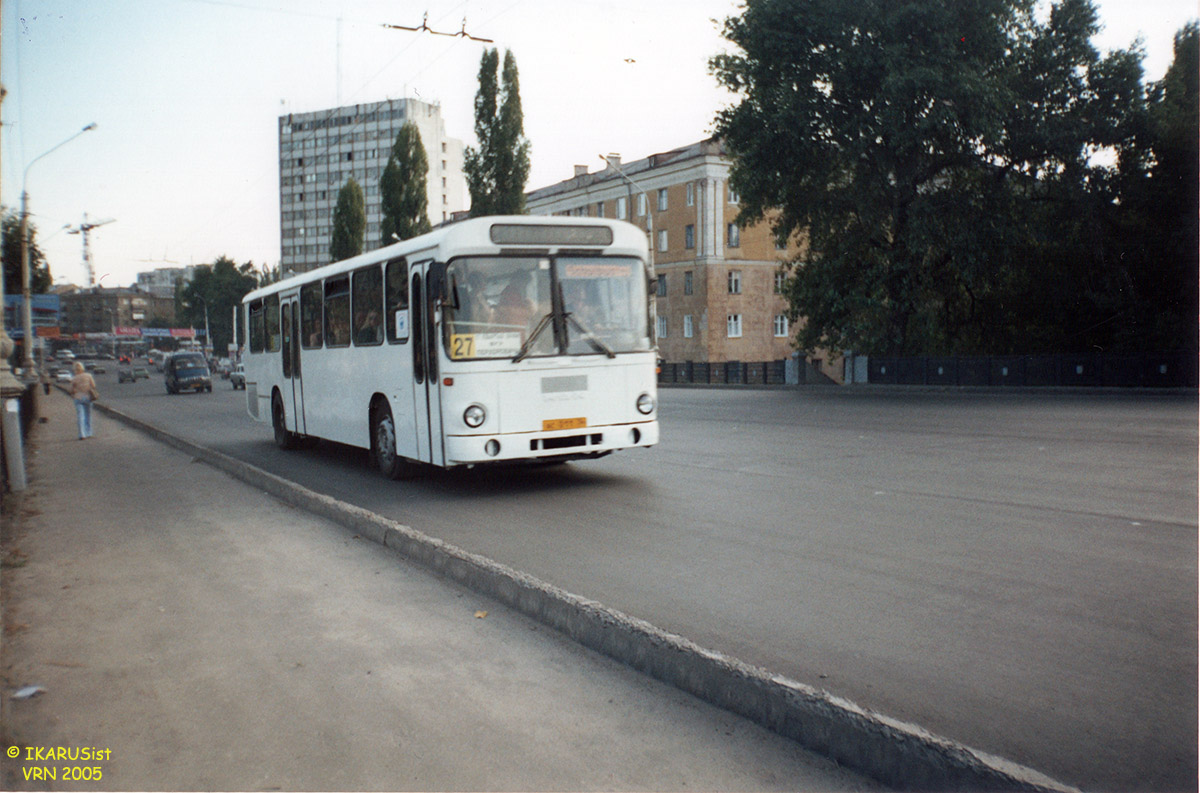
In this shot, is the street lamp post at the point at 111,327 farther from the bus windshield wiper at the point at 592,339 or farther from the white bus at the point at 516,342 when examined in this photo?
the bus windshield wiper at the point at 592,339

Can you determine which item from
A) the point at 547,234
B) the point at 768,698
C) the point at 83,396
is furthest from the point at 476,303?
the point at 83,396

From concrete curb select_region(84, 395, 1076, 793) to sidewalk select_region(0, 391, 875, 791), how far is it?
0.08 meters

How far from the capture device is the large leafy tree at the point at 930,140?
99.3 feet

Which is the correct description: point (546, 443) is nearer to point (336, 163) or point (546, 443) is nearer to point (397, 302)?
point (397, 302)

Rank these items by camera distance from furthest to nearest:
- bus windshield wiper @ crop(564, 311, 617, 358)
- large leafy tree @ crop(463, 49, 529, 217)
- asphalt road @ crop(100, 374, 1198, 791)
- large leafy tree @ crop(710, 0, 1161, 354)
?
large leafy tree @ crop(463, 49, 529, 217) < large leafy tree @ crop(710, 0, 1161, 354) < bus windshield wiper @ crop(564, 311, 617, 358) < asphalt road @ crop(100, 374, 1198, 791)

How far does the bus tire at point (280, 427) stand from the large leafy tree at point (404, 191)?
47541 millimetres

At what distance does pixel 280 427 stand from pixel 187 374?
109 feet

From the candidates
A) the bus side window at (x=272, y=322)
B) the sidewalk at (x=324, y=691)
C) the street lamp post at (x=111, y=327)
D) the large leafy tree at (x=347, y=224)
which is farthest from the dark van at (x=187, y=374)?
the street lamp post at (x=111, y=327)

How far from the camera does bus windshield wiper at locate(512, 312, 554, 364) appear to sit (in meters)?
9.52

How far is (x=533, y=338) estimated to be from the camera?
9.59 metres

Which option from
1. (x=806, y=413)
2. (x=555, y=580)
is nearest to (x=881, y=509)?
(x=555, y=580)

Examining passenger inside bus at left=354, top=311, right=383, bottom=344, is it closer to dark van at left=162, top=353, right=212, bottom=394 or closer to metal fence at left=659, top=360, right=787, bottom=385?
dark van at left=162, top=353, right=212, bottom=394

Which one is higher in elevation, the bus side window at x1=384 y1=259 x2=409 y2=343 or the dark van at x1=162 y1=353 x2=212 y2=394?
the bus side window at x1=384 y1=259 x2=409 y2=343

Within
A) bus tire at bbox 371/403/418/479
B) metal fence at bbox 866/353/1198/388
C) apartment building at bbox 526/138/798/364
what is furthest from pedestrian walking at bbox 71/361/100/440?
apartment building at bbox 526/138/798/364
